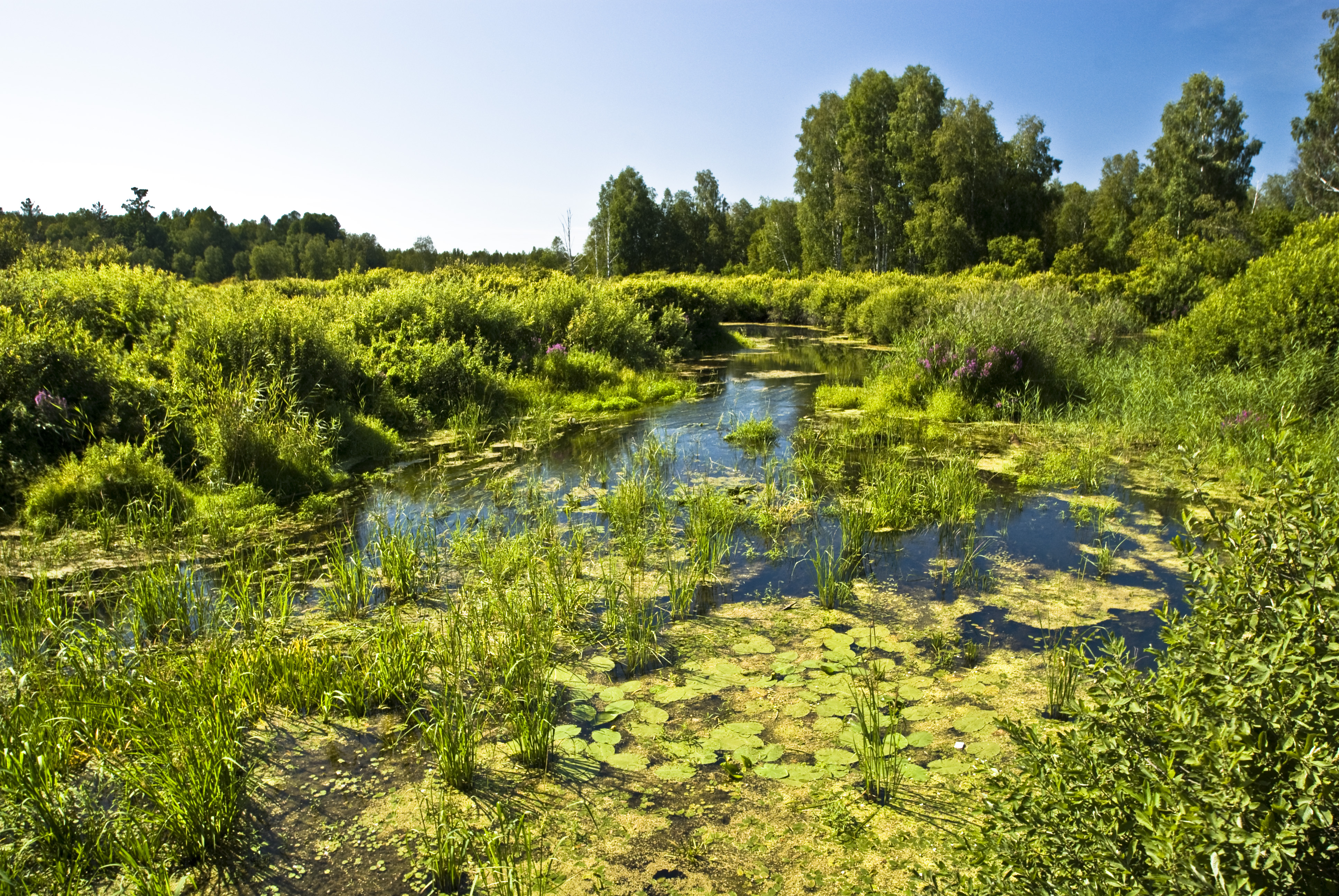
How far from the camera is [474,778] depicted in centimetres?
342

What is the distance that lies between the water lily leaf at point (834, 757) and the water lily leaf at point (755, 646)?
1.05 m

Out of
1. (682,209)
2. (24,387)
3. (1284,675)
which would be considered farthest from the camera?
Result: (682,209)

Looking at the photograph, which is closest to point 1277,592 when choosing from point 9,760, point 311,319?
point 9,760

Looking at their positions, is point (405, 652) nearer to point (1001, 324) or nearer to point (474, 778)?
point (474, 778)

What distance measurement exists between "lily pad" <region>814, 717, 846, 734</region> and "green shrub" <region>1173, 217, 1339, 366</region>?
966 cm

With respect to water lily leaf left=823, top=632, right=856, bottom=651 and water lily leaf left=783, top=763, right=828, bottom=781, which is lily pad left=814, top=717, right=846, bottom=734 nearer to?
water lily leaf left=783, top=763, right=828, bottom=781

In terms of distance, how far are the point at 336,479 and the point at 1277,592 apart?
8.51 m

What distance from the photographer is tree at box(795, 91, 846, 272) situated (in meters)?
47.0

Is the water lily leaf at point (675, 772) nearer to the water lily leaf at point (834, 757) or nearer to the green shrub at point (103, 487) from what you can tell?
the water lily leaf at point (834, 757)

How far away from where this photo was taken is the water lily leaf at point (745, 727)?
379 cm

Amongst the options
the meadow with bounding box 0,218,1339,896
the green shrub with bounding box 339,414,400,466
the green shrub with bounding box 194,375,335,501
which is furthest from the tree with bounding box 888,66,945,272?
the green shrub with bounding box 194,375,335,501

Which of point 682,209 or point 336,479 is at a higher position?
point 682,209

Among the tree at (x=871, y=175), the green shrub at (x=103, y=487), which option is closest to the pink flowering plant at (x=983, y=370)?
the green shrub at (x=103, y=487)

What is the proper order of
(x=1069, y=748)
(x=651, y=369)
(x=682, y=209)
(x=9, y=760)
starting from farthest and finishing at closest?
(x=682, y=209), (x=651, y=369), (x=9, y=760), (x=1069, y=748)
